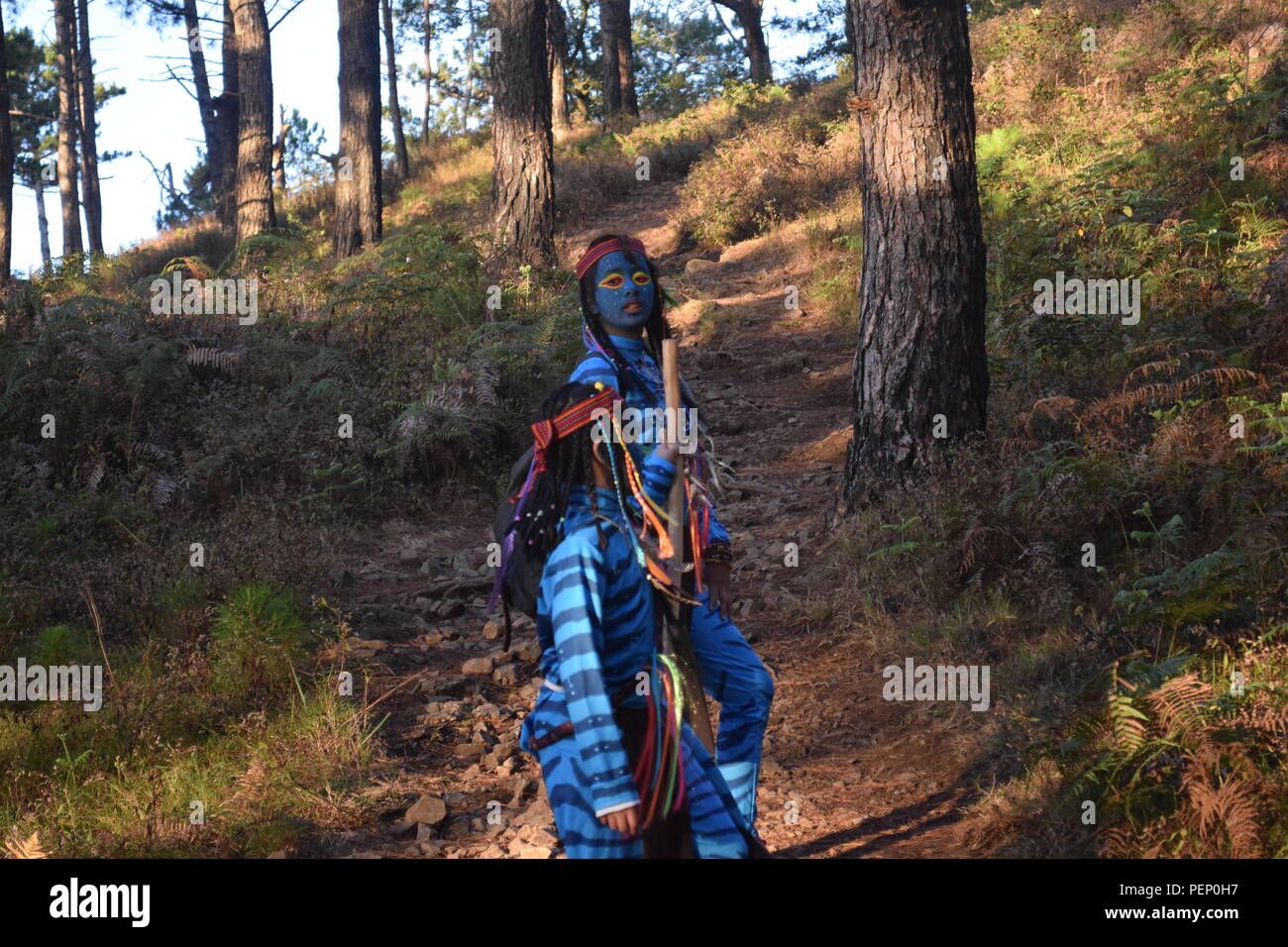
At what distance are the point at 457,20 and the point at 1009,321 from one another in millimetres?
32061

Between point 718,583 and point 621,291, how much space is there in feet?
3.17

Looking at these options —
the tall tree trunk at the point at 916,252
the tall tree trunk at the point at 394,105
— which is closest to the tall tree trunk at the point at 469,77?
the tall tree trunk at the point at 394,105

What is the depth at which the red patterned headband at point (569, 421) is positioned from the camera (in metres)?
3.07

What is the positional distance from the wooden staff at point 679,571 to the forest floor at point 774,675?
1.47m

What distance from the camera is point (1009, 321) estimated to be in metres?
8.59

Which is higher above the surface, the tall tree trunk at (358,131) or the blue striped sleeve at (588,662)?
the tall tree trunk at (358,131)

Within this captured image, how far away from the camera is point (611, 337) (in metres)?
3.38

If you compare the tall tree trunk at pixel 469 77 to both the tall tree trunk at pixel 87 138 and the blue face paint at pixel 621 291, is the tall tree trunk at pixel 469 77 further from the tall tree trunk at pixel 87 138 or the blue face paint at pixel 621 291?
the blue face paint at pixel 621 291

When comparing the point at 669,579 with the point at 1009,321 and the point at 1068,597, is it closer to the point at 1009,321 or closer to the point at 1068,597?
the point at 1068,597

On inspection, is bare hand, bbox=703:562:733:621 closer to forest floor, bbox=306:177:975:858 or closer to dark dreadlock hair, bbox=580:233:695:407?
dark dreadlock hair, bbox=580:233:695:407

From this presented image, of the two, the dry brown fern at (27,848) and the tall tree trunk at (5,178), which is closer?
the dry brown fern at (27,848)

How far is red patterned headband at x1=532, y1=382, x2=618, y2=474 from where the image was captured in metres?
3.07
